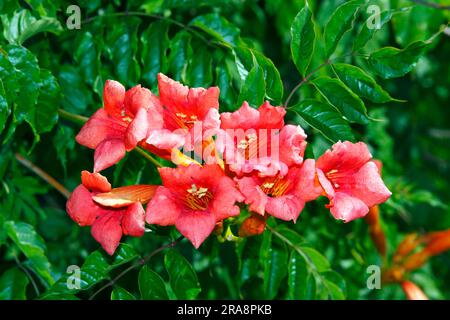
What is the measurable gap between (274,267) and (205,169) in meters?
0.93

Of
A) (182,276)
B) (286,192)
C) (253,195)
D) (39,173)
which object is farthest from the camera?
(39,173)

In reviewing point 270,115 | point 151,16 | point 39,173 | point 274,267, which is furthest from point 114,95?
point 39,173

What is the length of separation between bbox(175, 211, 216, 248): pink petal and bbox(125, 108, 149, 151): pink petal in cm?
25

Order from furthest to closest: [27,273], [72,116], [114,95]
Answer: [27,273] → [72,116] → [114,95]

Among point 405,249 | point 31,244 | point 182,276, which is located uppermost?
point 182,276

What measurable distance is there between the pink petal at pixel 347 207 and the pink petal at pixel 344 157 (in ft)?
0.30

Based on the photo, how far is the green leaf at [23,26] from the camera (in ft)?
9.23

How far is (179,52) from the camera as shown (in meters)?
3.07

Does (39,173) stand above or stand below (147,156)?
below

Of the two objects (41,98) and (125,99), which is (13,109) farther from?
(125,99)

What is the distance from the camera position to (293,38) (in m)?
2.58

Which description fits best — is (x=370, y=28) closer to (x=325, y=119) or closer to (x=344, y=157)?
(x=325, y=119)
